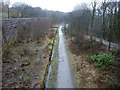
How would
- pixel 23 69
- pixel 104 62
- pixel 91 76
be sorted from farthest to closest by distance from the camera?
1. pixel 104 62
2. pixel 23 69
3. pixel 91 76

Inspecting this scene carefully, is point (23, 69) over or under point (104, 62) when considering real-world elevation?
under

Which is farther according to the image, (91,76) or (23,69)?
(23,69)

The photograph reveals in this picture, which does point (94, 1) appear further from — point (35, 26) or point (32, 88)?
point (32, 88)

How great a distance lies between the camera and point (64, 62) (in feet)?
48.9

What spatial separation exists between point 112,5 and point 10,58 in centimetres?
1373

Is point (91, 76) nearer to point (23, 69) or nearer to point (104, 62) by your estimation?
point (104, 62)

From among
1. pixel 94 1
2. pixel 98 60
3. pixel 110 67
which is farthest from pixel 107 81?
pixel 94 1

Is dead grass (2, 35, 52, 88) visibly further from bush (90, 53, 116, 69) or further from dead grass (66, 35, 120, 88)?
bush (90, 53, 116, 69)

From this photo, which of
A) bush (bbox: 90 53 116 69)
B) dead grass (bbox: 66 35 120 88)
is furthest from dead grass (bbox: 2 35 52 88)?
bush (bbox: 90 53 116 69)

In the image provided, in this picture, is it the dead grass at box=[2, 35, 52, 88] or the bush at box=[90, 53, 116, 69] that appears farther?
the bush at box=[90, 53, 116, 69]

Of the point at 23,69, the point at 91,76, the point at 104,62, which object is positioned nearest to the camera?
the point at 91,76

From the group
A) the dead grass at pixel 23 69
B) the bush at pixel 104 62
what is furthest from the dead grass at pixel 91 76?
the dead grass at pixel 23 69

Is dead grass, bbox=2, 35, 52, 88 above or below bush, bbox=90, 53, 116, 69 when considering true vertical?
below

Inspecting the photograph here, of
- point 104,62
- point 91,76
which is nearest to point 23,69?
point 91,76
